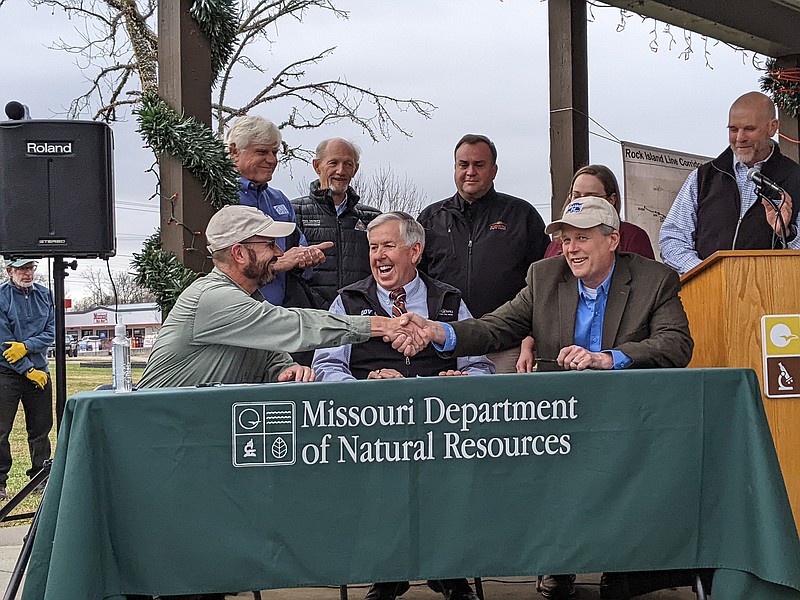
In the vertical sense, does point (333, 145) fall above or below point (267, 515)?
above

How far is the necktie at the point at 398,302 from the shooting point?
400 centimetres

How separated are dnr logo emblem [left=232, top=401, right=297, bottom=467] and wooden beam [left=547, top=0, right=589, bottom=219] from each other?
3.47 metres

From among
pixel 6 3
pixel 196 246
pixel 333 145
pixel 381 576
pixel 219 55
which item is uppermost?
pixel 6 3

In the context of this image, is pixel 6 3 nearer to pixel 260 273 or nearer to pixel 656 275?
pixel 260 273

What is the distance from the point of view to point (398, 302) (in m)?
4.01

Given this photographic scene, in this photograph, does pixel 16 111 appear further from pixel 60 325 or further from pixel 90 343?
pixel 90 343

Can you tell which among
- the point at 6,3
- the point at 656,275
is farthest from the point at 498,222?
the point at 6,3

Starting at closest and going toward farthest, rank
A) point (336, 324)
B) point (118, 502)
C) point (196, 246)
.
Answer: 1. point (118, 502)
2. point (336, 324)
3. point (196, 246)

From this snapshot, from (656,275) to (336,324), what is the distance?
1.22 m

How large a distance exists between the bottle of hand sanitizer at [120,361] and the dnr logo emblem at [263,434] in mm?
542

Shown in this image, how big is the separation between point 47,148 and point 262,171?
37.7 inches

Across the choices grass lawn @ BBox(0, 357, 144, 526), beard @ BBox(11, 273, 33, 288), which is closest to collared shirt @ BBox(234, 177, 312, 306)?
beard @ BBox(11, 273, 33, 288)

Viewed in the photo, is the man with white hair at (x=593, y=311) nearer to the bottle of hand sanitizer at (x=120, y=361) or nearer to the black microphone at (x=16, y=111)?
the bottle of hand sanitizer at (x=120, y=361)

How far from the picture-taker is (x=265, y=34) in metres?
11.5
